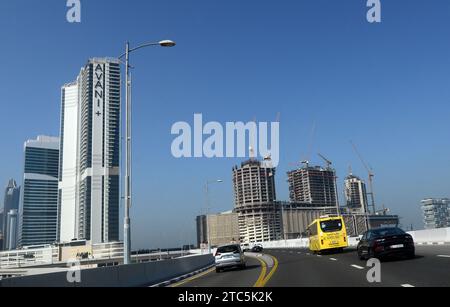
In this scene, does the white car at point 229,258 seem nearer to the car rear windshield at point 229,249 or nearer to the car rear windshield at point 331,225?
the car rear windshield at point 229,249

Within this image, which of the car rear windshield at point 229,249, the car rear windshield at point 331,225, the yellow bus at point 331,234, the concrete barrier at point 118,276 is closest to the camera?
the concrete barrier at point 118,276

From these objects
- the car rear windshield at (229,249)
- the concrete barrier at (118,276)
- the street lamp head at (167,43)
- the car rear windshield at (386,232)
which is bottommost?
the concrete barrier at (118,276)

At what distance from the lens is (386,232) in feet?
70.7

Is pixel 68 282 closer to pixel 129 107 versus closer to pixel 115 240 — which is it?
pixel 129 107

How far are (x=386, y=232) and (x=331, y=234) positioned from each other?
13621mm

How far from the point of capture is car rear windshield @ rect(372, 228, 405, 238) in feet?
69.3

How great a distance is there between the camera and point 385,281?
13.4 meters

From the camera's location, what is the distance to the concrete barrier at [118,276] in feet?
36.4

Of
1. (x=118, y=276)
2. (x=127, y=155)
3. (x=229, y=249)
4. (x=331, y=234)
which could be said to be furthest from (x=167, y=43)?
(x=331, y=234)

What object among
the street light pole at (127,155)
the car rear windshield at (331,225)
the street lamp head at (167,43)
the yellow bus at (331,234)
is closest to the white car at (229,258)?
the street light pole at (127,155)

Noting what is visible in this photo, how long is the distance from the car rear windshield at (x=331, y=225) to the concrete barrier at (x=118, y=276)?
1138 cm

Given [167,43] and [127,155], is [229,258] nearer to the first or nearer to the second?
[127,155]
